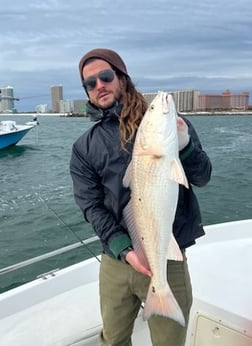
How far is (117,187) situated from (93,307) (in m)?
1.44

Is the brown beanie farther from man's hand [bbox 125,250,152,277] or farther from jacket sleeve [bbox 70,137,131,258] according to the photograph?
man's hand [bbox 125,250,152,277]

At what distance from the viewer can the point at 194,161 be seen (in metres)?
2.09

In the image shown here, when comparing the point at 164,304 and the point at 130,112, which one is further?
the point at 130,112

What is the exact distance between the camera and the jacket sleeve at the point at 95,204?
221 cm

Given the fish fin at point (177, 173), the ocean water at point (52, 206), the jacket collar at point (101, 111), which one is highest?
the jacket collar at point (101, 111)

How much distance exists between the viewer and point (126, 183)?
203cm

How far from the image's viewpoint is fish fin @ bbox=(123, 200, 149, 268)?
2.07 metres

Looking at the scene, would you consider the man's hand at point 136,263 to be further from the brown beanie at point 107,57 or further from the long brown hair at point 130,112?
the brown beanie at point 107,57

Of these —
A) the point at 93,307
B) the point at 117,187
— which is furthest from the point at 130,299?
the point at 93,307

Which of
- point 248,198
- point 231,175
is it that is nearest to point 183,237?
point 248,198

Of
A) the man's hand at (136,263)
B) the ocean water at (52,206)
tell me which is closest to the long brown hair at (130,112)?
the man's hand at (136,263)

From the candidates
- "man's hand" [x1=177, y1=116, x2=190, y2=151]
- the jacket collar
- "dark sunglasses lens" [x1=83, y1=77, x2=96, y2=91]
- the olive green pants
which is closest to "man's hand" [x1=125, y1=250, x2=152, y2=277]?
the olive green pants

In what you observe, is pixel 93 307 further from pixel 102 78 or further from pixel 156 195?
pixel 102 78

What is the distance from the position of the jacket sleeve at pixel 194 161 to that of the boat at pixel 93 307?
126cm
